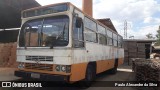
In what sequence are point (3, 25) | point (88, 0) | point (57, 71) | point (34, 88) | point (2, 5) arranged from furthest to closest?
point (88, 0), point (3, 25), point (2, 5), point (34, 88), point (57, 71)

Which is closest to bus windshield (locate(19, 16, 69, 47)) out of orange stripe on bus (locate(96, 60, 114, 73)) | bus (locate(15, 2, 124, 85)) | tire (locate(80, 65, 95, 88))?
bus (locate(15, 2, 124, 85))

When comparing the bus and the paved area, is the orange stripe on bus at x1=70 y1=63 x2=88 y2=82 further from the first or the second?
the paved area

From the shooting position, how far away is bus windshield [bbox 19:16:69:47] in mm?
7398

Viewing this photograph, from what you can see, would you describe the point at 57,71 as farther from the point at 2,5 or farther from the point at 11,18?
the point at 11,18

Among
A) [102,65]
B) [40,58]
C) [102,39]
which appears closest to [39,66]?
[40,58]

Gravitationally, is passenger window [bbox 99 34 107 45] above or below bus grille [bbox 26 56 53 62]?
above

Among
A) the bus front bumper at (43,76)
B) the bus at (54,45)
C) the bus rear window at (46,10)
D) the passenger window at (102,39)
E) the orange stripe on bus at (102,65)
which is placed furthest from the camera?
the passenger window at (102,39)

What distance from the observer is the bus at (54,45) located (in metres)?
7.21

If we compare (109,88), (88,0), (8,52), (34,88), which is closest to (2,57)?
(8,52)

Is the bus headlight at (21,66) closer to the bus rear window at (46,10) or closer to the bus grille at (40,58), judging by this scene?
the bus grille at (40,58)

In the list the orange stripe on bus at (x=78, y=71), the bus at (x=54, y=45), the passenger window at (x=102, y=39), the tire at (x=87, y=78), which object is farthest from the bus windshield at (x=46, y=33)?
the passenger window at (x=102, y=39)

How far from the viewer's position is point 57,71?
23.6 feet

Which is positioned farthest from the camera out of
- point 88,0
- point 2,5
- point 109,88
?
point 88,0

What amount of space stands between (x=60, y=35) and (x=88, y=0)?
1952 cm
